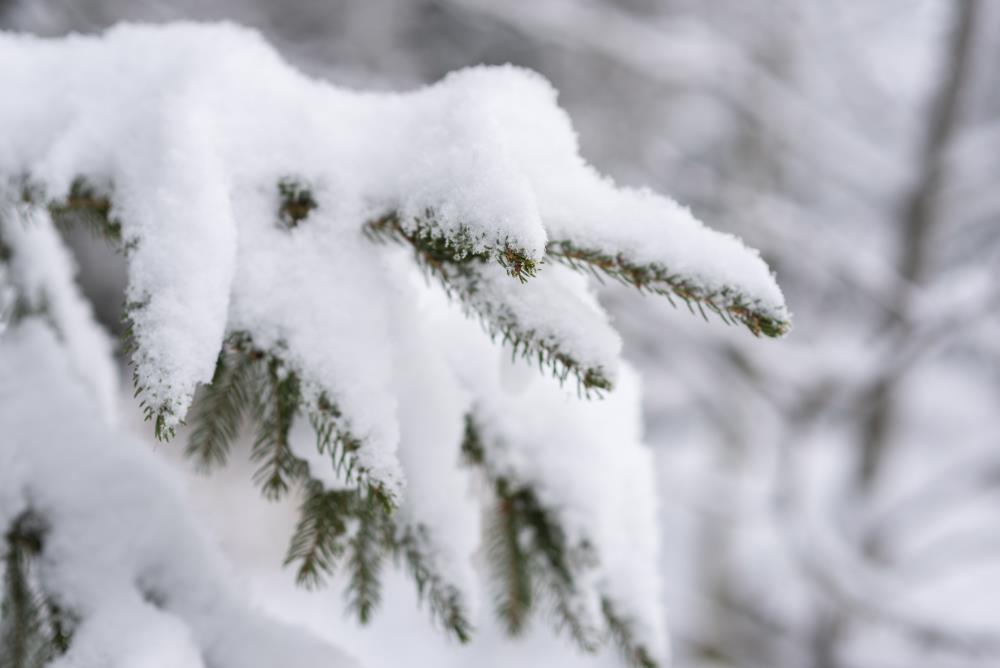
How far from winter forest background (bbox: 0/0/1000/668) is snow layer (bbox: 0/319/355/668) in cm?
122

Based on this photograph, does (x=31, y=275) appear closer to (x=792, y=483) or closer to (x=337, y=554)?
(x=337, y=554)

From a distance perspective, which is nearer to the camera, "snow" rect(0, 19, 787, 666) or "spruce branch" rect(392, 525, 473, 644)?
"snow" rect(0, 19, 787, 666)

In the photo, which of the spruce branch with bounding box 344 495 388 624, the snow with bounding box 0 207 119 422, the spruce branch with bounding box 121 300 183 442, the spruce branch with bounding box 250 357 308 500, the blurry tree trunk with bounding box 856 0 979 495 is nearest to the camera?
the spruce branch with bounding box 121 300 183 442

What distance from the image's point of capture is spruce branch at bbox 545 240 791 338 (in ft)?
2.01

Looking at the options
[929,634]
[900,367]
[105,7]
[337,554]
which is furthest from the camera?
[105,7]

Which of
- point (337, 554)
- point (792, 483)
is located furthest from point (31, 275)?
point (792, 483)

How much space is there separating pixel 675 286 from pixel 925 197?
327 centimetres

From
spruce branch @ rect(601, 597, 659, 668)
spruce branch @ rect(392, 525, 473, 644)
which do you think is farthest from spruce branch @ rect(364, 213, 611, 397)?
spruce branch @ rect(601, 597, 659, 668)

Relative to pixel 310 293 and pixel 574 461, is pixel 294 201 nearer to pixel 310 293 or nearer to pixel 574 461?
pixel 310 293

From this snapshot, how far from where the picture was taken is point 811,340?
385 cm

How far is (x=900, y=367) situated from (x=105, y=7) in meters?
4.96

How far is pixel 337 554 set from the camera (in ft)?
2.44

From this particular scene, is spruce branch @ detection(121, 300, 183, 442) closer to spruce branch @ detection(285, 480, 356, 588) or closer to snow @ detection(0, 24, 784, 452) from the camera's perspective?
snow @ detection(0, 24, 784, 452)

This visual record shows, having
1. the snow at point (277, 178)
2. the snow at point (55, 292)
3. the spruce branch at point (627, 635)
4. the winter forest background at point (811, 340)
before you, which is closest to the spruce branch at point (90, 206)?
the snow at point (277, 178)
